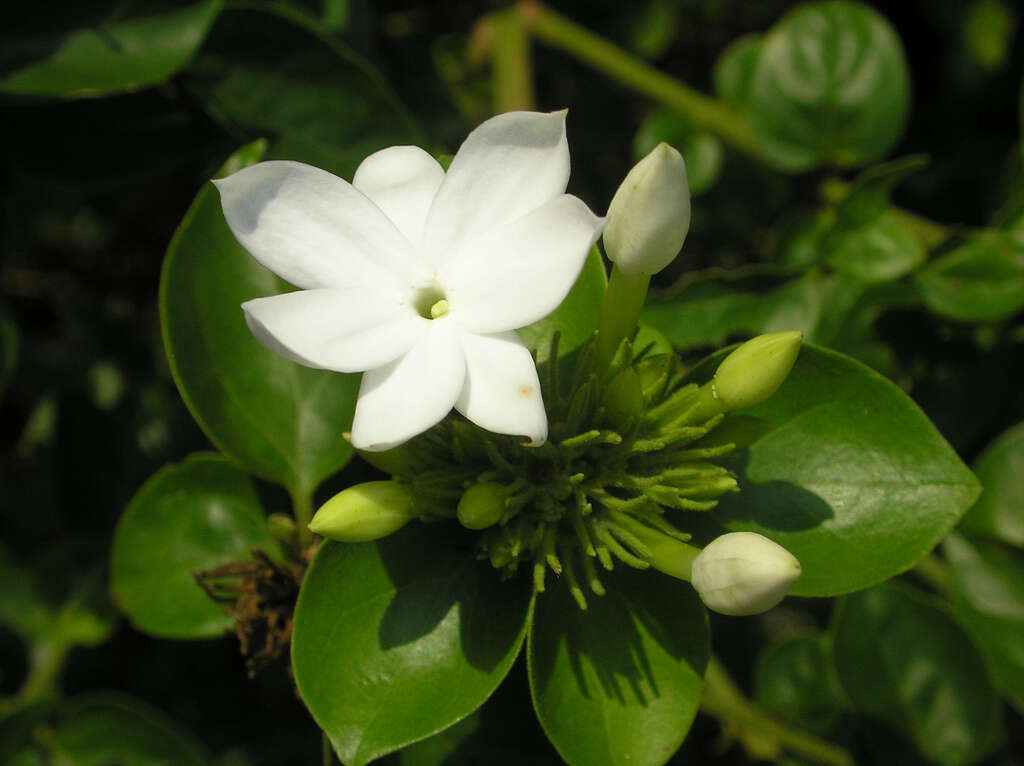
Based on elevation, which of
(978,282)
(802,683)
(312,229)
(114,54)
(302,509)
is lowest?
(802,683)

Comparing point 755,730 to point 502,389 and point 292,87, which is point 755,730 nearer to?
point 502,389

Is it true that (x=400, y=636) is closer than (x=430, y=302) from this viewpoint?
No

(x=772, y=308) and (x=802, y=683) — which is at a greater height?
(x=772, y=308)

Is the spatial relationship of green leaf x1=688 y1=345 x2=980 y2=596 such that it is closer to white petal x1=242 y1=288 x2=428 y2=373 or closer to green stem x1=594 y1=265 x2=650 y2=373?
green stem x1=594 y1=265 x2=650 y2=373

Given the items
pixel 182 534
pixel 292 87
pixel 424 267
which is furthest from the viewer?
pixel 292 87

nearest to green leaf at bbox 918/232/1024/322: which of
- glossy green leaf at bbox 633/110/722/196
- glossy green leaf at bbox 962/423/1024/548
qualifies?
glossy green leaf at bbox 962/423/1024/548

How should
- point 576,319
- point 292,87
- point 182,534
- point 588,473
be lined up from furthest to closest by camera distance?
1. point 292,87
2. point 182,534
3. point 576,319
4. point 588,473

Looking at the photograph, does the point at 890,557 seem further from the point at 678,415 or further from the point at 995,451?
the point at 995,451

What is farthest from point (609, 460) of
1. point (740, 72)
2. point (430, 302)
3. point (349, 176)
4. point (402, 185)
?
point (740, 72)

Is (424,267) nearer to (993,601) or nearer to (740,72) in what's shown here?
(993,601)
